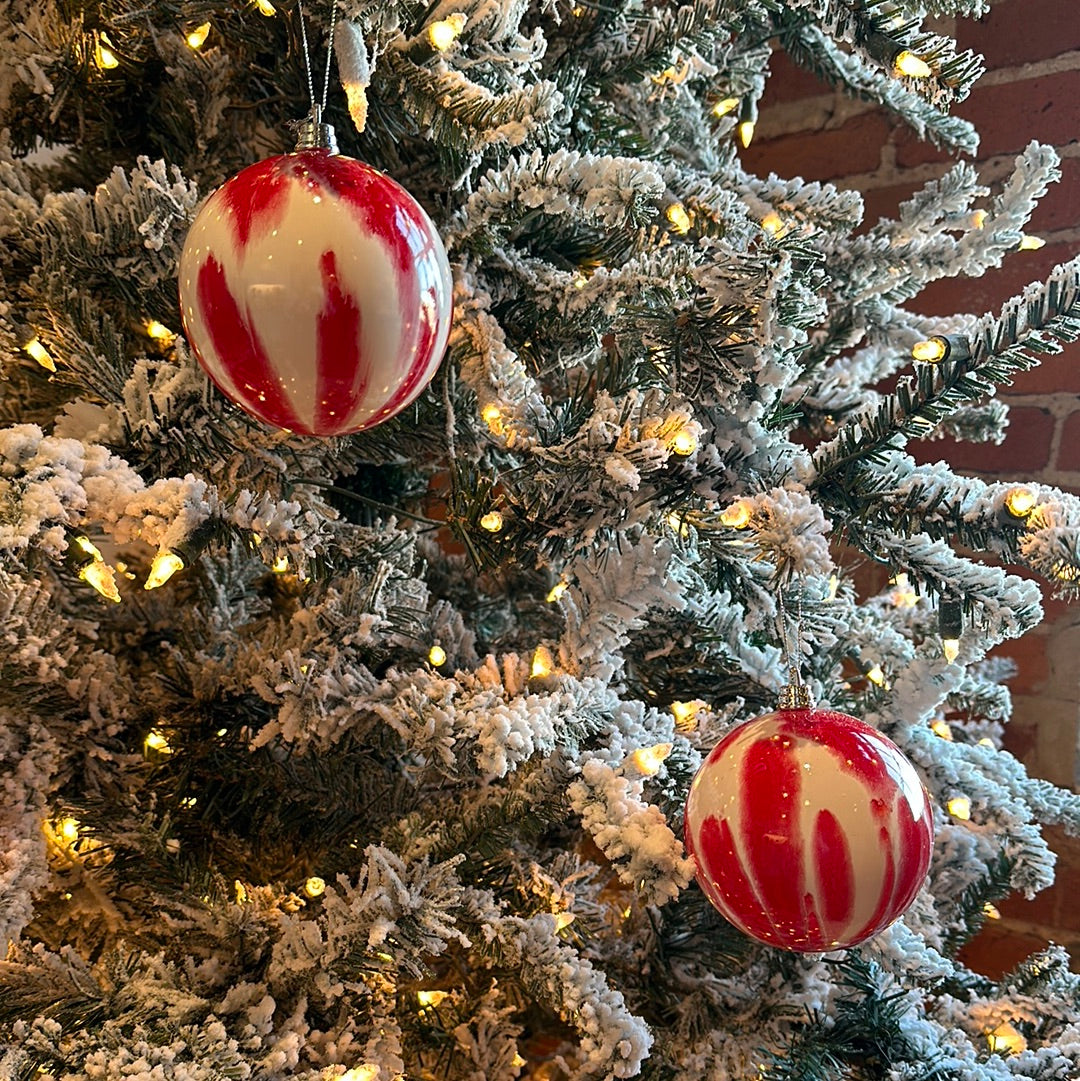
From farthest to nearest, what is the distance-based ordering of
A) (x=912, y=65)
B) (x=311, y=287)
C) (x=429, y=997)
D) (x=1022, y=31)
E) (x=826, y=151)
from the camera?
(x=826, y=151), (x=1022, y=31), (x=429, y=997), (x=912, y=65), (x=311, y=287)

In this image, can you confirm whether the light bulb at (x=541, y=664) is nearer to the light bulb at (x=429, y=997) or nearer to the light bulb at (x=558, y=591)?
the light bulb at (x=558, y=591)

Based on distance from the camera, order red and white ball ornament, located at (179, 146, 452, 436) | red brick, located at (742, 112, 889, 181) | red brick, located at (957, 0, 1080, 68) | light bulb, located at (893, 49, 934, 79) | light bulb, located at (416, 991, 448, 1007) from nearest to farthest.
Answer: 1. red and white ball ornament, located at (179, 146, 452, 436)
2. light bulb, located at (893, 49, 934, 79)
3. light bulb, located at (416, 991, 448, 1007)
4. red brick, located at (957, 0, 1080, 68)
5. red brick, located at (742, 112, 889, 181)

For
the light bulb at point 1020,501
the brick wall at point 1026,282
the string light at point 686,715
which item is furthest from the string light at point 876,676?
the brick wall at point 1026,282

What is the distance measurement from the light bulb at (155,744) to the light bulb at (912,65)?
0.52m

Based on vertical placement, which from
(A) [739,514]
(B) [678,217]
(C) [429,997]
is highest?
(B) [678,217]

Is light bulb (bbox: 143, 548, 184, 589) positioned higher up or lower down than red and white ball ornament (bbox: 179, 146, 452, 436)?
lower down

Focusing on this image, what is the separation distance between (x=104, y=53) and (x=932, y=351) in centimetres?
45

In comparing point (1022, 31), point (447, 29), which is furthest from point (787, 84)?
point (447, 29)

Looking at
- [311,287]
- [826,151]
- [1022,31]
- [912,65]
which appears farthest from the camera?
[826,151]

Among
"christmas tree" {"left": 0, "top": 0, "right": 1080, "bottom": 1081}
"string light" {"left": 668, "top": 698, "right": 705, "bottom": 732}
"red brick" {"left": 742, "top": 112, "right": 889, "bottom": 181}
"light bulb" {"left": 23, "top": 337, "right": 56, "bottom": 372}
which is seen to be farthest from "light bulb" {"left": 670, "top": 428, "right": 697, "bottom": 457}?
"red brick" {"left": 742, "top": 112, "right": 889, "bottom": 181}

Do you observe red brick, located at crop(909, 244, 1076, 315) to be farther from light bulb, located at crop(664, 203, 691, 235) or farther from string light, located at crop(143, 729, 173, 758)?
string light, located at crop(143, 729, 173, 758)

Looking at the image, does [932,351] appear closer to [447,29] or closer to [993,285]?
[447,29]

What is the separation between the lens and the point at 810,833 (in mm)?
375

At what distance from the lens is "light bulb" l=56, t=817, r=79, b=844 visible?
0.54 meters
